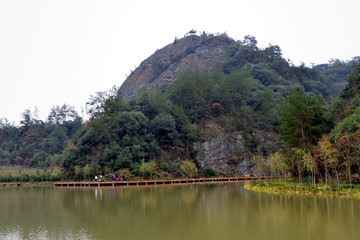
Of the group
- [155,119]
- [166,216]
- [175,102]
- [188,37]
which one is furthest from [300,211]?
[188,37]

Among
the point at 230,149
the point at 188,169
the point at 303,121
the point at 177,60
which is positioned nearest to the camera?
the point at 303,121

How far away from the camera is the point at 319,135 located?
33438 millimetres

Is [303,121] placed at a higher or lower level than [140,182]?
higher

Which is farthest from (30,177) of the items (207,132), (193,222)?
(193,222)

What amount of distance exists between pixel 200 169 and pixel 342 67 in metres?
86.5

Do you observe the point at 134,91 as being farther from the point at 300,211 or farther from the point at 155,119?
the point at 300,211

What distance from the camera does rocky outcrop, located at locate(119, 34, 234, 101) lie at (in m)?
99.6

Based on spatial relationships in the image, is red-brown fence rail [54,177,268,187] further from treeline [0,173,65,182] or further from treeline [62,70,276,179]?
treeline [0,173,65,182]

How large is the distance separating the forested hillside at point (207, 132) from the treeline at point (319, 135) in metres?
0.11

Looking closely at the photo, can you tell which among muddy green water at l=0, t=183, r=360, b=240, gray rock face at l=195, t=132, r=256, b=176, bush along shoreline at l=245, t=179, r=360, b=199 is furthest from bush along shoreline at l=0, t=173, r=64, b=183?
bush along shoreline at l=245, t=179, r=360, b=199

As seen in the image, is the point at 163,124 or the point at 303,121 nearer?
the point at 303,121

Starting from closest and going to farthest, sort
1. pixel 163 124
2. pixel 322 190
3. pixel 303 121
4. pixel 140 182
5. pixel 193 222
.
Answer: pixel 193 222 → pixel 322 190 → pixel 303 121 → pixel 140 182 → pixel 163 124

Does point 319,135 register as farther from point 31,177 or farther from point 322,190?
point 31,177

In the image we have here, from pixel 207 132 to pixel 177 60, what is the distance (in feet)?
181
